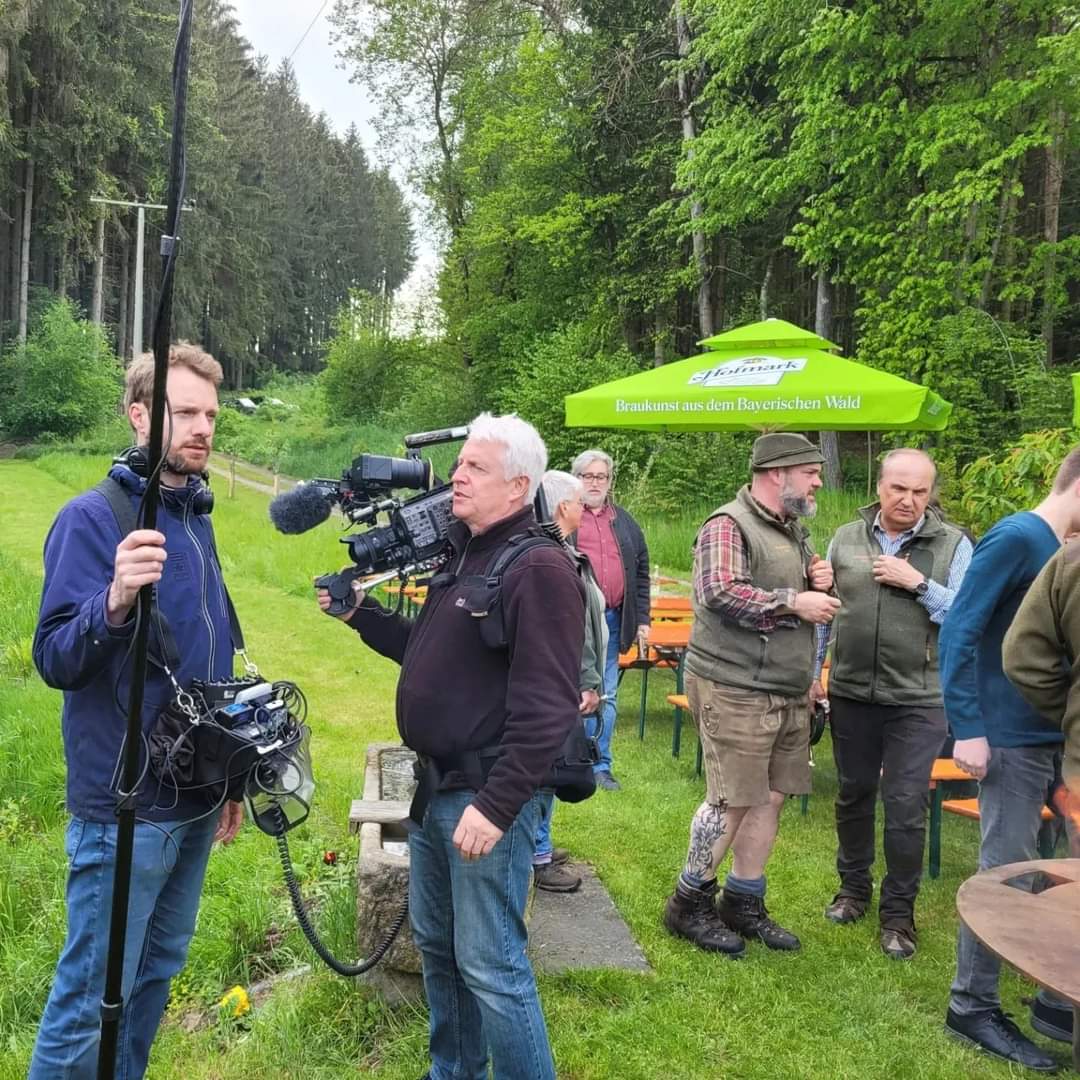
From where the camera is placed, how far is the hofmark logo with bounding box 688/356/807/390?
6684mm

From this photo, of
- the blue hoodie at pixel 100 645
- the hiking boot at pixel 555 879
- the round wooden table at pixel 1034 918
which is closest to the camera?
the round wooden table at pixel 1034 918

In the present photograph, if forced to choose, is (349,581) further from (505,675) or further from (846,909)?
(846,909)

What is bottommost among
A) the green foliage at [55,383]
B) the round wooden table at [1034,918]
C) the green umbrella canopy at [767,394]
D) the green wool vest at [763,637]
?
the round wooden table at [1034,918]

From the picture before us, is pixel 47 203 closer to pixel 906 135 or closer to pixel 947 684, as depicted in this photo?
pixel 906 135

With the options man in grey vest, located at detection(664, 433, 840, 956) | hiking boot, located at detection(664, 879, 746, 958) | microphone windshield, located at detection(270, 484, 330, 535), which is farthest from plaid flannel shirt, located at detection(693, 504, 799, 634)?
microphone windshield, located at detection(270, 484, 330, 535)

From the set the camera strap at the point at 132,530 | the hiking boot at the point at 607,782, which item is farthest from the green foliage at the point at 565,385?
the camera strap at the point at 132,530

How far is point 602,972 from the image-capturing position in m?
3.21

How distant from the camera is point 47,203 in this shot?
1209 inches

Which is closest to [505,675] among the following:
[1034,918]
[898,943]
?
[1034,918]

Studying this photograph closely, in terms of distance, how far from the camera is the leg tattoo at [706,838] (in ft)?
11.3

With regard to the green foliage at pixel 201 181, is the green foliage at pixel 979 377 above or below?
below

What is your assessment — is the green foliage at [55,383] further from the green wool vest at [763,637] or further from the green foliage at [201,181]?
the green wool vest at [763,637]

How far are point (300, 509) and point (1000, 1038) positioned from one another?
2.62 m

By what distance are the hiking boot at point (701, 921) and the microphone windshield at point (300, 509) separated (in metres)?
2.14
